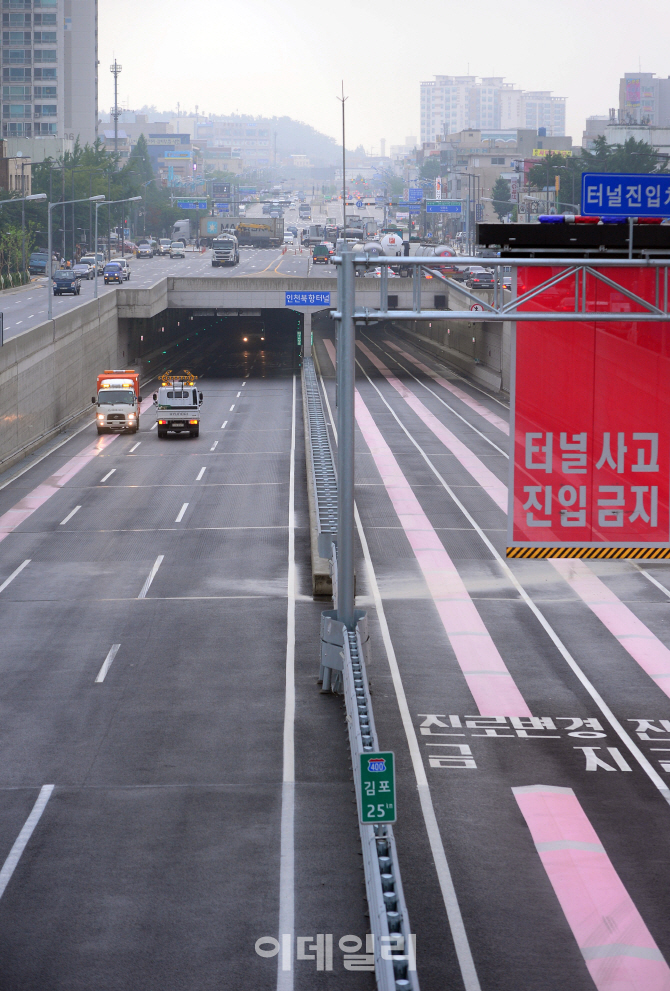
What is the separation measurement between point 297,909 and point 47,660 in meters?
11.8

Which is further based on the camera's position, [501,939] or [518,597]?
[518,597]

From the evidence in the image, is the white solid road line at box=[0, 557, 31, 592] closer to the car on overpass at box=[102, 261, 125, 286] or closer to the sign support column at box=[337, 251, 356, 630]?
the sign support column at box=[337, 251, 356, 630]

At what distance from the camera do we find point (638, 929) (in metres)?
14.5

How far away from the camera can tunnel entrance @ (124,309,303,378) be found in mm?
89062

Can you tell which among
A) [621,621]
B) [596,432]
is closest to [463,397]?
[621,621]

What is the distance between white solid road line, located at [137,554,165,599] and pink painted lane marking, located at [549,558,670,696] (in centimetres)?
1051

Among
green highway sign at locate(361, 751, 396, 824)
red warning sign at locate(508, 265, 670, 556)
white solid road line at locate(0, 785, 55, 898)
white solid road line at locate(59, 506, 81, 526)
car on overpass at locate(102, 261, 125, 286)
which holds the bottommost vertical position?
white solid road line at locate(0, 785, 55, 898)

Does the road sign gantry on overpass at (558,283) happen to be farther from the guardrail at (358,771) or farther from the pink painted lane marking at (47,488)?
the pink painted lane marking at (47,488)

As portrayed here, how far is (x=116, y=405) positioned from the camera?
57688 millimetres

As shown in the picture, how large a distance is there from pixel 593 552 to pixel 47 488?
29.0m

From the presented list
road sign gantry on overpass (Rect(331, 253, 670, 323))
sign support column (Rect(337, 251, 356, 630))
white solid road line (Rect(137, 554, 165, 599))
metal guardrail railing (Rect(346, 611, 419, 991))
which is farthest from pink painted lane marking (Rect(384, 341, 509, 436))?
metal guardrail railing (Rect(346, 611, 419, 991))

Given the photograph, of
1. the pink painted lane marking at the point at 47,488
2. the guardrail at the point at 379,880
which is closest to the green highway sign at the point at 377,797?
the guardrail at the point at 379,880

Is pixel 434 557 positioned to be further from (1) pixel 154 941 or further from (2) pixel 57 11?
(2) pixel 57 11

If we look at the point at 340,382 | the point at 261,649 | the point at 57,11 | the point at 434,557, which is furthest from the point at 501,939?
the point at 57,11
